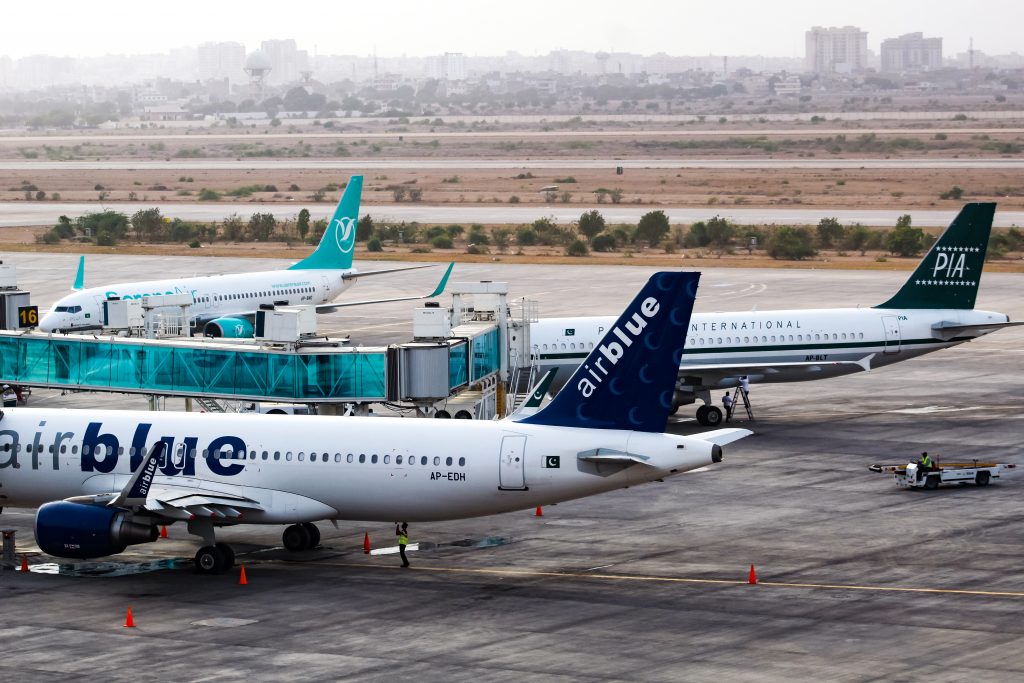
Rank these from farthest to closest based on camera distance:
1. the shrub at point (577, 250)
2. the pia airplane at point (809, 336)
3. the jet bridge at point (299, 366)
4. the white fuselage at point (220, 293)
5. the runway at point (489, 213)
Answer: the runway at point (489, 213), the shrub at point (577, 250), the white fuselage at point (220, 293), the pia airplane at point (809, 336), the jet bridge at point (299, 366)

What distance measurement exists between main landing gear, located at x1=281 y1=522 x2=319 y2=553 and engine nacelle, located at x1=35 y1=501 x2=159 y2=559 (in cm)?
527

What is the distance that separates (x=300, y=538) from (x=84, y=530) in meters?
6.59

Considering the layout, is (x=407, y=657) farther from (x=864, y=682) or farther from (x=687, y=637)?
(x=864, y=682)

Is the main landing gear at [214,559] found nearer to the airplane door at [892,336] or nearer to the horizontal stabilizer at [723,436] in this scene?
the horizontal stabilizer at [723,436]

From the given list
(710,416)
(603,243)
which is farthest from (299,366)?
(603,243)

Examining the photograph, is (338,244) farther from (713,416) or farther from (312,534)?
(312,534)

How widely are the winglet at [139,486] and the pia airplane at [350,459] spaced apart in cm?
4

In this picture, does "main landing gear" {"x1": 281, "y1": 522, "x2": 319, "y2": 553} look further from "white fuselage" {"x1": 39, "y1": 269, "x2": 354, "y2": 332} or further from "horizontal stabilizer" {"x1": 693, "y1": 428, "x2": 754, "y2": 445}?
"white fuselage" {"x1": 39, "y1": 269, "x2": 354, "y2": 332}

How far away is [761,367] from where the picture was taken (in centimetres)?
6450

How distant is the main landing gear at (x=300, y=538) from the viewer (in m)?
43.6

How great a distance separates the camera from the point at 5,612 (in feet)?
123

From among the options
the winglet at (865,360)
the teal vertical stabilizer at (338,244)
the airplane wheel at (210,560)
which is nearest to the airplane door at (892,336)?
the winglet at (865,360)

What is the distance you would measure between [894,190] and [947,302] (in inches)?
4553

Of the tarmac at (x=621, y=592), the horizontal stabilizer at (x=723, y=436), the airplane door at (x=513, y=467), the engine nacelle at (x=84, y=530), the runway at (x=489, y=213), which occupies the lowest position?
the tarmac at (x=621, y=592)
